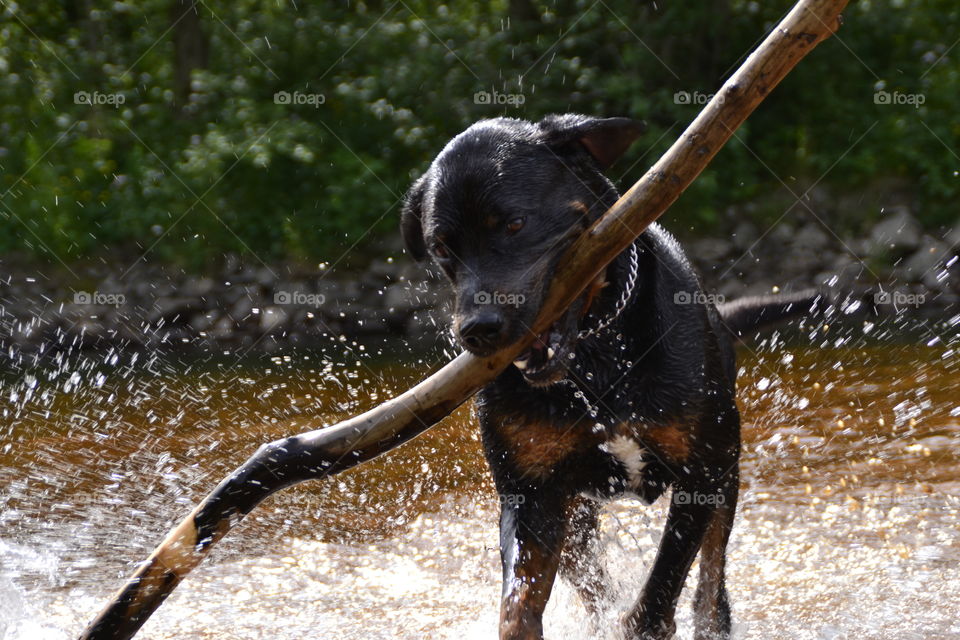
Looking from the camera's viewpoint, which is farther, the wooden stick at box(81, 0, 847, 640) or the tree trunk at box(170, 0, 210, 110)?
the tree trunk at box(170, 0, 210, 110)

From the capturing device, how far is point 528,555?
326cm

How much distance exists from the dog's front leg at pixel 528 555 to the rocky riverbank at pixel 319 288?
275 inches

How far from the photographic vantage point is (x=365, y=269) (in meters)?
11.1

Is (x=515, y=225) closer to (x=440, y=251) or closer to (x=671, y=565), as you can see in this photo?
(x=440, y=251)

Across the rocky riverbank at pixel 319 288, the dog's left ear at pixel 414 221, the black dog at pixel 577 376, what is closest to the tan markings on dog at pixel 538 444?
the black dog at pixel 577 376

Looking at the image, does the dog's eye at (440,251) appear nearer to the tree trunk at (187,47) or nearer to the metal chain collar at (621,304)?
the metal chain collar at (621,304)

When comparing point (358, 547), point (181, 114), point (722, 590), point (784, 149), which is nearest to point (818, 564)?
point (722, 590)

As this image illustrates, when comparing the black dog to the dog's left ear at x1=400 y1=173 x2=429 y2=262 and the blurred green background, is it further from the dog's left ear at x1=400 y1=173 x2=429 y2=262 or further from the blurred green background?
the blurred green background

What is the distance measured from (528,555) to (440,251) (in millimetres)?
939

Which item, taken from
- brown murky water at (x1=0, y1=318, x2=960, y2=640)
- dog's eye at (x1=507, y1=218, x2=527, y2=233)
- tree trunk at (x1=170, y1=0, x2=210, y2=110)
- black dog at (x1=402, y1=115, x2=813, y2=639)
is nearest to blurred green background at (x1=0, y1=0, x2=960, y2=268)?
tree trunk at (x1=170, y1=0, x2=210, y2=110)

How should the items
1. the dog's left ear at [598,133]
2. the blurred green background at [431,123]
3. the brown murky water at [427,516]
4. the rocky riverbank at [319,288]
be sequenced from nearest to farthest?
the dog's left ear at [598,133]
the brown murky water at [427,516]
the rocky riverbank at [319,288]
the blurred green background at [431,123]

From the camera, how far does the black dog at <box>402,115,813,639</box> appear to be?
3193mm

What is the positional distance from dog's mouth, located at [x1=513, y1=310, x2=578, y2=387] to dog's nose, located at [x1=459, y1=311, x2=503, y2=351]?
0.21 m

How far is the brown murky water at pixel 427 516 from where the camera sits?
390 cm
